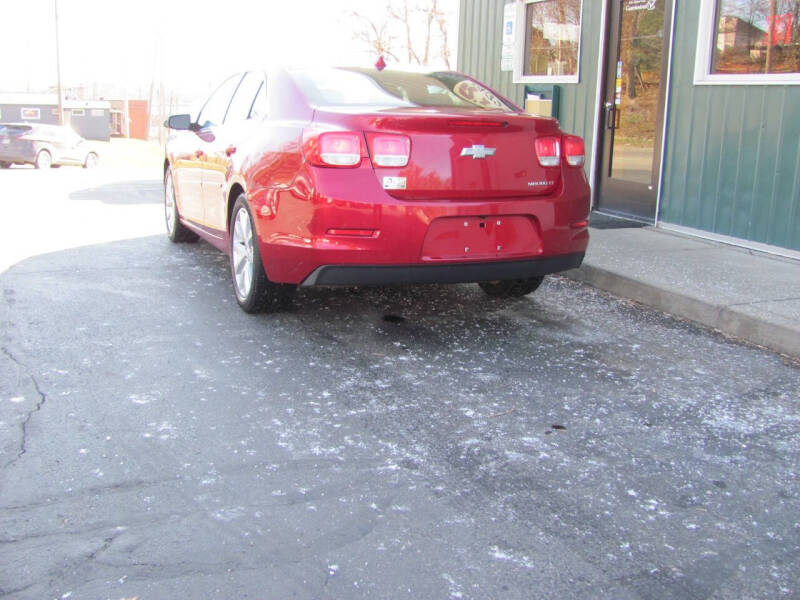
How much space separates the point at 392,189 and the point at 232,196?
4.97 feet

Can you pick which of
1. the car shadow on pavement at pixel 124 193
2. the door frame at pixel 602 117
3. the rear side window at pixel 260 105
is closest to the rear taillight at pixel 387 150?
the rear side window at pixel 260 105

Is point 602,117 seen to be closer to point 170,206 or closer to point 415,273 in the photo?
point 170,206

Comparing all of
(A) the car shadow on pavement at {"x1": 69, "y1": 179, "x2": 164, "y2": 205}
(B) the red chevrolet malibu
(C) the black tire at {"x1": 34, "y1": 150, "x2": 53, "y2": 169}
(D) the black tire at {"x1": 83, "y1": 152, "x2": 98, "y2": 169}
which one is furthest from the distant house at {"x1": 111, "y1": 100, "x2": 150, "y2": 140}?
(B) the red chevrolet malibu

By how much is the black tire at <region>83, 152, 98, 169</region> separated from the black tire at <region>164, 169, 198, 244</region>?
71.5 feet

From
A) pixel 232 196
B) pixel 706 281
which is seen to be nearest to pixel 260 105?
pixel 232 196

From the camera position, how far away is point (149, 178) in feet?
51.7

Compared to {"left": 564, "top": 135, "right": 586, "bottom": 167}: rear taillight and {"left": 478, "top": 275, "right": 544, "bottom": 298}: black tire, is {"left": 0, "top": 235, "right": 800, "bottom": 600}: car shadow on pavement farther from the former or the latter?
{"left": 564, "top": 135, "right": 586, "bottom": 167}: rear taillight

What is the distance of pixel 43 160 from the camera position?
Answer: 26.3m

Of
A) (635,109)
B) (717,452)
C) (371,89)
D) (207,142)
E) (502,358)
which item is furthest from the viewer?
(635,109)

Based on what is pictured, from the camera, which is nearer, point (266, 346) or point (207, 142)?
point (266, 346)

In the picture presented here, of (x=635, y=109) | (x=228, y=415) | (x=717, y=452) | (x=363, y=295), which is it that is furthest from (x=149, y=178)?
(x=717, y=452)

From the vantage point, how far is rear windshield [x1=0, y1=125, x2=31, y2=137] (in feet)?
84.0

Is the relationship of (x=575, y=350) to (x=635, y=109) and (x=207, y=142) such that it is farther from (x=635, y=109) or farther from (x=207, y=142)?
(x=635, y=109)

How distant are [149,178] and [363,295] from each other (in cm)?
1090
